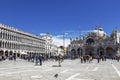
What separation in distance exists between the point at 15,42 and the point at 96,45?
151ft

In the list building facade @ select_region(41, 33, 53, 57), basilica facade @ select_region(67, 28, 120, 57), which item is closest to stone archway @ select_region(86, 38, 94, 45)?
basilica facade @ select_region(67, 28, 120, 57)

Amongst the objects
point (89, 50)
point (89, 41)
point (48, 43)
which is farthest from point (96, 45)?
point (48, 43)

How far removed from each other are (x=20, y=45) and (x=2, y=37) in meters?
17.7

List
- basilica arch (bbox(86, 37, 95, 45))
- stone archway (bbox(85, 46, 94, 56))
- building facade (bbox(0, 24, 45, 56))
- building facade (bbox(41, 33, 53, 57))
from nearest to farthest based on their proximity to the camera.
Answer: building facade (bbox(0, 24, 45, 56)) → stone archway (bbox(85, 46, 94, 56)) → basilica arch (bbox(86, 37, 95, 45)) → building facade (bbox(41, 33, 53, 57))

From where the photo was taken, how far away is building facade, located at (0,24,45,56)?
3143 inches

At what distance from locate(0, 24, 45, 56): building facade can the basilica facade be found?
2076 cm

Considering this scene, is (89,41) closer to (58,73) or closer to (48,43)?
(48,43)

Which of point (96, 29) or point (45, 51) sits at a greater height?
point (96, 29)

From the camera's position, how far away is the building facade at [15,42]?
7984cm

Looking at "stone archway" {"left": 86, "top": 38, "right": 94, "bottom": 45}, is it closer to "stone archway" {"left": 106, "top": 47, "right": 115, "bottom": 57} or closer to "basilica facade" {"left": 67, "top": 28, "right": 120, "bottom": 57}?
"basilica facade" {"left": 67, "top": 28, "right": 120, "bottom": 57}

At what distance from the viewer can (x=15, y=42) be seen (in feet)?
298

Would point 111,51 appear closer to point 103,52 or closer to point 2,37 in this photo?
point 103,52

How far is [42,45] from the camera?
128500 millimetres

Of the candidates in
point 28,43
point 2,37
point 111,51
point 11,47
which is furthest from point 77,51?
point 2,37
